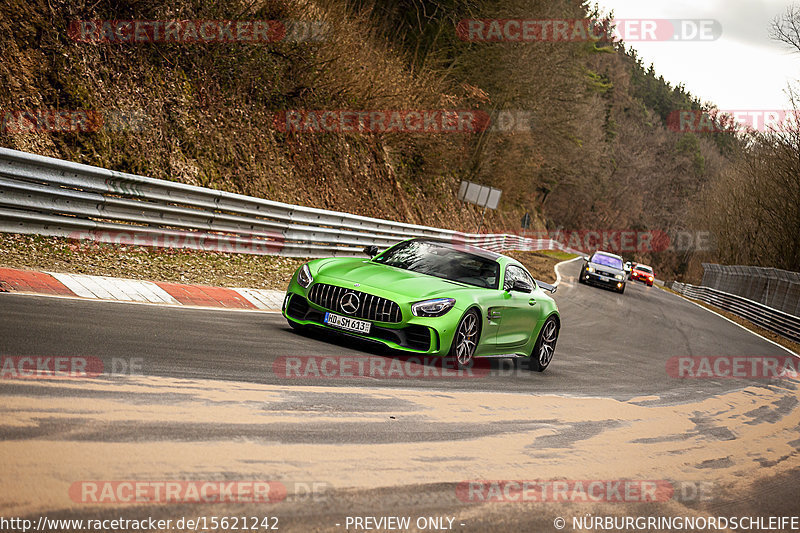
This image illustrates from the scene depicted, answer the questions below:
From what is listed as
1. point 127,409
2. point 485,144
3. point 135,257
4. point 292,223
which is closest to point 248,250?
point 292,223

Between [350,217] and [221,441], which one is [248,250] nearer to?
[350,217]

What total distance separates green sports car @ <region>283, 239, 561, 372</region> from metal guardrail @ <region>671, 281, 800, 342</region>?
22128 mm

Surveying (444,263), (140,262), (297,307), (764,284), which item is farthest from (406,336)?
(764,284)

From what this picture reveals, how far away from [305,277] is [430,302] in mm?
1472

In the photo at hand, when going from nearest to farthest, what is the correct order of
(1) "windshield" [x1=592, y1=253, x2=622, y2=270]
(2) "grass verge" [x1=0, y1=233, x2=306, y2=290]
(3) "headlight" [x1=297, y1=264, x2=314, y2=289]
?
(3) "headlight" [x1=297, y1=264, x2=314, y2=289] → (2) "grass verge" [x1=0, y1=233, x2=306, y2=290] → (1) "windshield" [x1=592, y1=253, x2=622, y2=270]

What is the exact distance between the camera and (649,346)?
1734 cm

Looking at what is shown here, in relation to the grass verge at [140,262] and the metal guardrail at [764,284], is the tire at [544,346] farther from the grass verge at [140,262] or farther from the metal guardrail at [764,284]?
the metal guardrail at [764,284]

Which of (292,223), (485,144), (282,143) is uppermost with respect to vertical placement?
(485,144)

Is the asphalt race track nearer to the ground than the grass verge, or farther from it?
nearer to the ground

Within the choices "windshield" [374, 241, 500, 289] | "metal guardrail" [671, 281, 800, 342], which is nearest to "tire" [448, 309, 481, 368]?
"windshield" [374, 241, 500, 289]

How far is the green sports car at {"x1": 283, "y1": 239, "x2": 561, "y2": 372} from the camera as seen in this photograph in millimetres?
8750

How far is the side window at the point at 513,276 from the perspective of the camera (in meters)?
10.3

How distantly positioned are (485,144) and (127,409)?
41954mm

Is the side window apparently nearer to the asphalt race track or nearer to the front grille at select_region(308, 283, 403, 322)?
the asphalt race track
